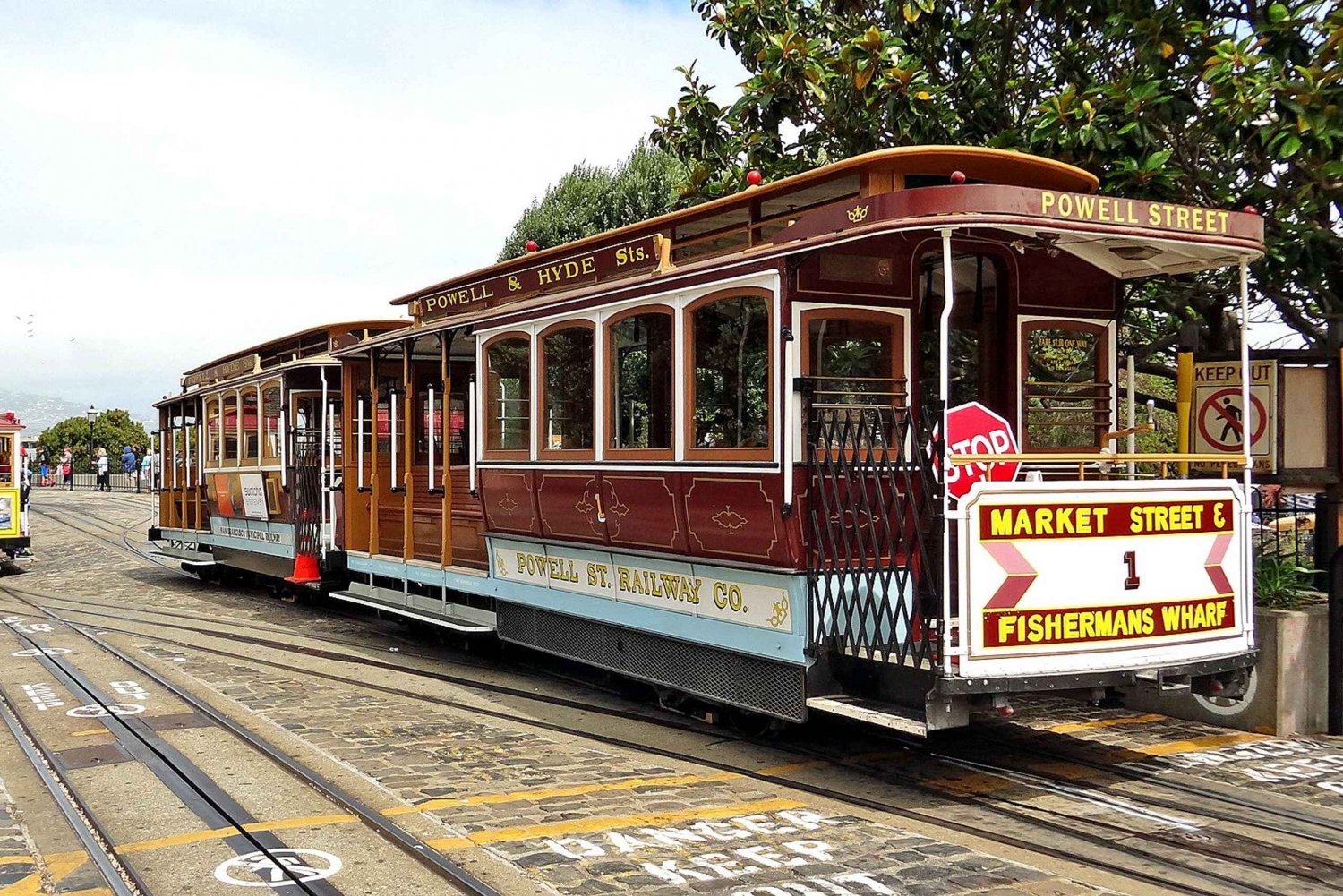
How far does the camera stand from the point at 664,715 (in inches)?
350

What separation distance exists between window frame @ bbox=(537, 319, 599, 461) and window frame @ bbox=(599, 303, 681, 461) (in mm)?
137

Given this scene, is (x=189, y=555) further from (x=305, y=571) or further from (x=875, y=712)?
(x=875, y=712)

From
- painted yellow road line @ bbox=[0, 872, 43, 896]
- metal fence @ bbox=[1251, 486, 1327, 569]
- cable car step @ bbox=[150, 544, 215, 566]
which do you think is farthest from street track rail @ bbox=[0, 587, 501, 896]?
cable car step @ bbox=[150, 544, 215, 566]

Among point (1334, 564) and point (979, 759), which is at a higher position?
point (1334, 564)

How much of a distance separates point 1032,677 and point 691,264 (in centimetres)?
330

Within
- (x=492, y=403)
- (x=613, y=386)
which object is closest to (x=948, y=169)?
(x=613, y=386)

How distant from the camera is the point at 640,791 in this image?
6715 millimetres

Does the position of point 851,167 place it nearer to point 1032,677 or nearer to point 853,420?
point 853,420

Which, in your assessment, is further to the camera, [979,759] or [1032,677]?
[979,759]

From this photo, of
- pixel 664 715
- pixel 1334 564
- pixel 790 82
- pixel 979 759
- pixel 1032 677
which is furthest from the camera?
pixel 790 82

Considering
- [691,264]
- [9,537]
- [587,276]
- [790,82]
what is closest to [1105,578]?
[691,264]

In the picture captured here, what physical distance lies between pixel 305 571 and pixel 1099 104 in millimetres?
9380

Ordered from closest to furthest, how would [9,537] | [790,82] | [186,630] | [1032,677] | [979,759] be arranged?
[1032,677]
[979,759]
[790,82]
[186,630]
[9,537]

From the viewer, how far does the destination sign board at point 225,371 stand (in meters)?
16.4
